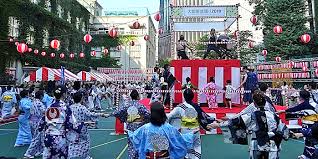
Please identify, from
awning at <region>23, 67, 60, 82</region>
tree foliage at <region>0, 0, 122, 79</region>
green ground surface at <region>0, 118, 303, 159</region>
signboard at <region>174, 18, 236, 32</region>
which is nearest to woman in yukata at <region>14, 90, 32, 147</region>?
green ground surface at <region>0, 118, 303, 159</region>

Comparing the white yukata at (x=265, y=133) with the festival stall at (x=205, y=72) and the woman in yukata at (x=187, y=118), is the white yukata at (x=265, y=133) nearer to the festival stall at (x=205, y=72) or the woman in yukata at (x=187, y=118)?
the woman in yukata at (x=187, y=118)

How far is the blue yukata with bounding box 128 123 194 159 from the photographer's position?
14.1ft

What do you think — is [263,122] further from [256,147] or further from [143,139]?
[143,139]

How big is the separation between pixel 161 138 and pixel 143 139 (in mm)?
240

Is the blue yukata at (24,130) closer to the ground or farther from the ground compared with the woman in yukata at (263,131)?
closer to the ground

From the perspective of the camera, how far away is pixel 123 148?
9.38 m

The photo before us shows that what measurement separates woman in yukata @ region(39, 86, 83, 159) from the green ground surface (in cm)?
190

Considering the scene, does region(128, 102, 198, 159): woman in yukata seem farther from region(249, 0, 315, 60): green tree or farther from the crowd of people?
region(249, 0, 315, 60): green tree

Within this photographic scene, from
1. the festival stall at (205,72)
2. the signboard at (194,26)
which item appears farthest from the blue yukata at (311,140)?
the signboard at (194,26)

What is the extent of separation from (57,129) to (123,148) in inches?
127

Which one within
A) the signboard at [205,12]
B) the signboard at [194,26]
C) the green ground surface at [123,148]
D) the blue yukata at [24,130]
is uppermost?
the signboard at [205,12]

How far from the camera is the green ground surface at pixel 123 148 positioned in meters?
8.52

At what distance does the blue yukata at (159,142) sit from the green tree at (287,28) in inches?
936

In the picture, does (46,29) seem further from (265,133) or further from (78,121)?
(265,133)
